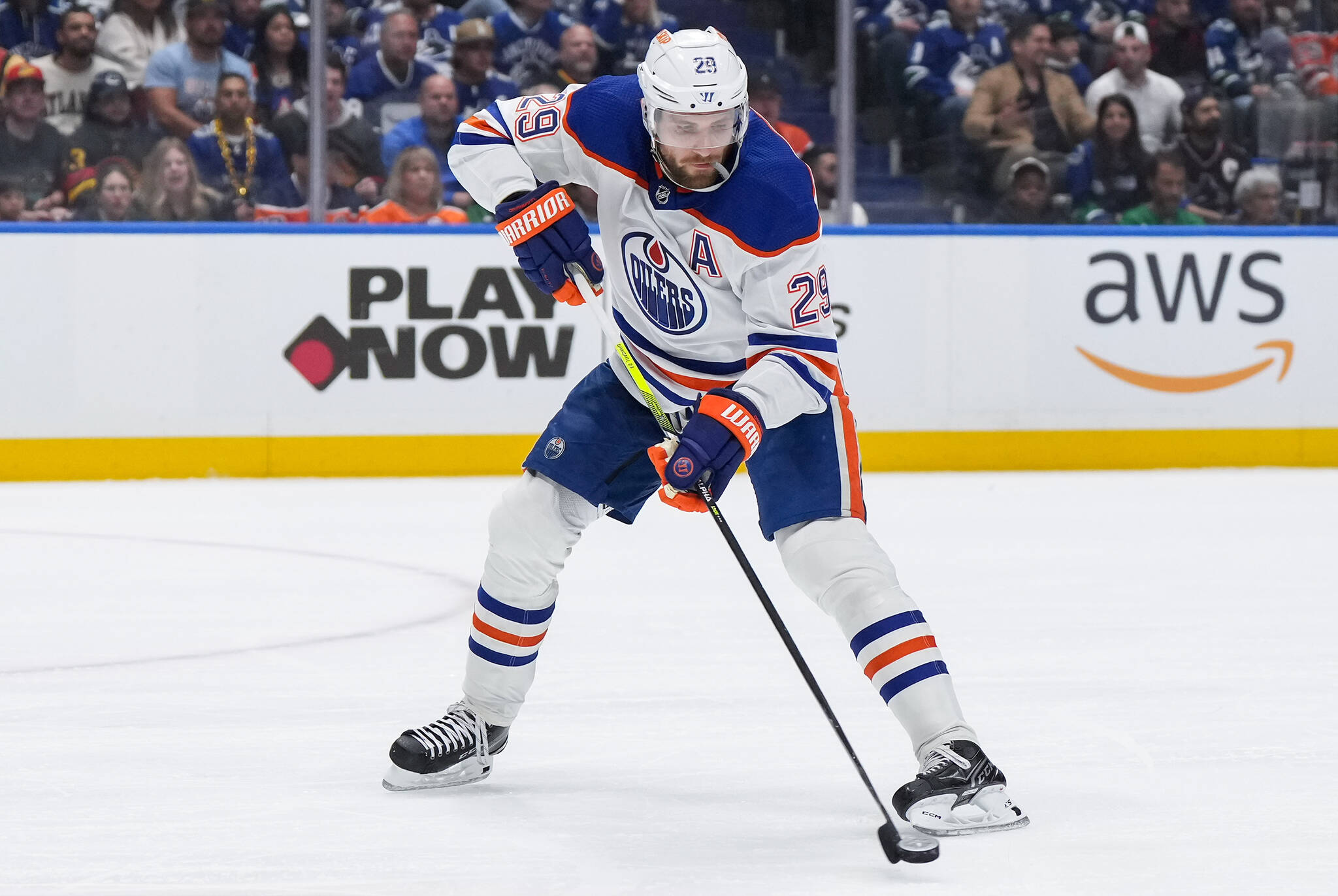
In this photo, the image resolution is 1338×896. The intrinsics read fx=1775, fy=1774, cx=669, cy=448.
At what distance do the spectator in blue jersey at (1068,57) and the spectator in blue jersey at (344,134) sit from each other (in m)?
2.60

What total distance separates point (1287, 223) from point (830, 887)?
545 centimetres

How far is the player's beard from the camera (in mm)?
2383

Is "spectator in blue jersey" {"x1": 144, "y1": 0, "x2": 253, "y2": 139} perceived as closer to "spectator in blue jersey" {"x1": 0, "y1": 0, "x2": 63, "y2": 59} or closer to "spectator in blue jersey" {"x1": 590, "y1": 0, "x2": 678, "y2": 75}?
"spectator in blue jersey" {"x1": 0, "y1": 0, "x2": 63, "y2": 59}

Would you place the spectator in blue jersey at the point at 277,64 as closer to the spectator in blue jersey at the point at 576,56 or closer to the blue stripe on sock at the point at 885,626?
the spectator in blue jersey at the point at 576,56

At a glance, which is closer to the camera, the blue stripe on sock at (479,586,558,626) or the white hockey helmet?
the white hockey helmet

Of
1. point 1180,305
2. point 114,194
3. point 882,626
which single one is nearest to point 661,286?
point 882,626

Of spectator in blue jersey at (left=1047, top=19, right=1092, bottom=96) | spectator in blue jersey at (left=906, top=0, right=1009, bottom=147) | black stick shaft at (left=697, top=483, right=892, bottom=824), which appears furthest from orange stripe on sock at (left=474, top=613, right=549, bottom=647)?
spectator in blue jersey at (left=1047, top=19, right=1092, bottom=96)

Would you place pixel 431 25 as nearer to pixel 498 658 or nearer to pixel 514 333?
pixel 514 333

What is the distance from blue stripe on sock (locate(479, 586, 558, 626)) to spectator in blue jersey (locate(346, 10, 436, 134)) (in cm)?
405

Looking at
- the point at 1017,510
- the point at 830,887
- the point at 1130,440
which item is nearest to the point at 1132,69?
the point at 1130,440

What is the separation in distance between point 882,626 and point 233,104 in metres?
4.44

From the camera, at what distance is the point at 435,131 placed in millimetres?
6430

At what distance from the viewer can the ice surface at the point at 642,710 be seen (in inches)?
86.2

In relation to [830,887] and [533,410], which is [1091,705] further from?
[533,410]
